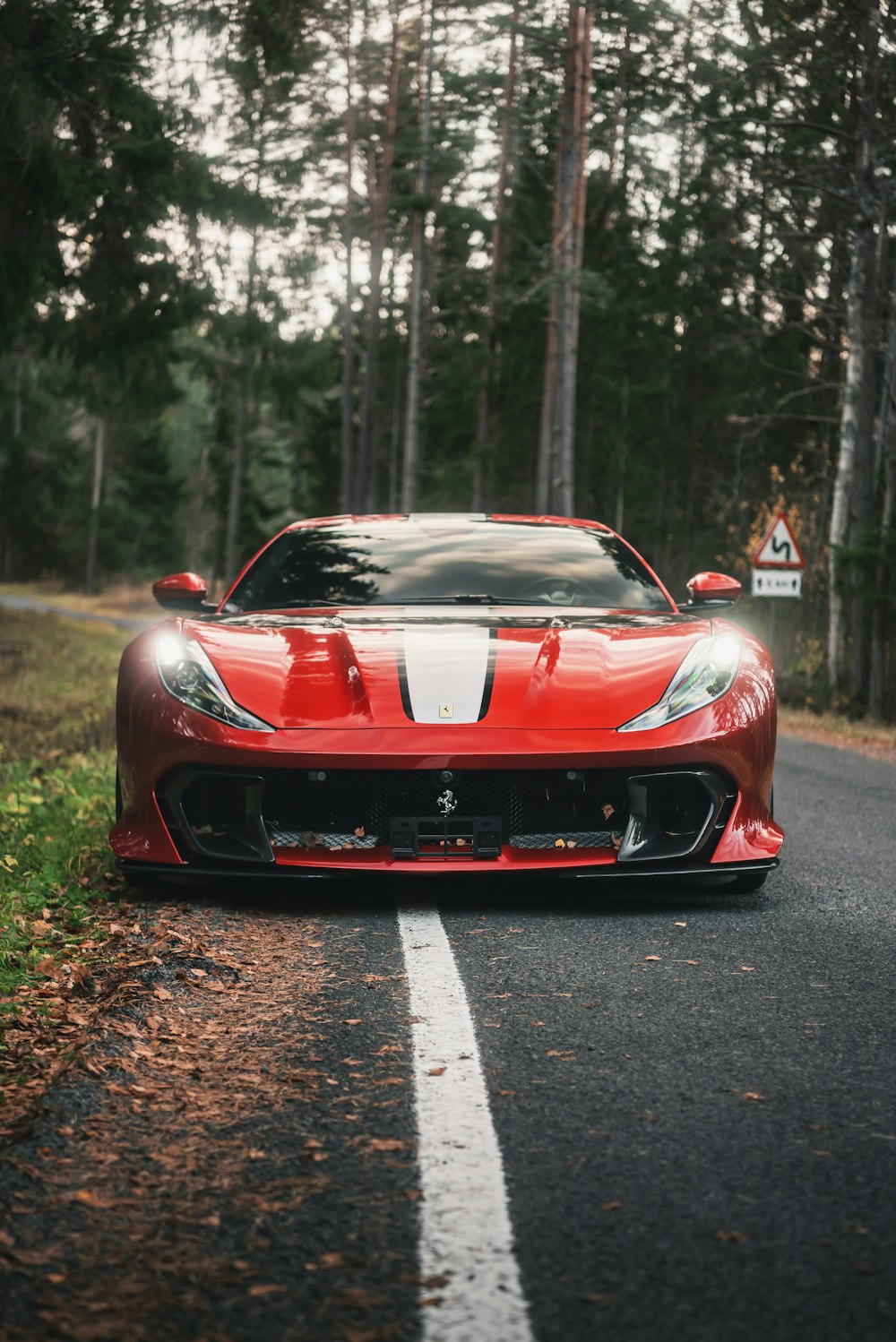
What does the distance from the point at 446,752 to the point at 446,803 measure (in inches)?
6.9

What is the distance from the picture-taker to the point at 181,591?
612cm

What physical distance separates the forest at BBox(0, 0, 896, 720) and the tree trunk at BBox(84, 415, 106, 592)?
0.38 m

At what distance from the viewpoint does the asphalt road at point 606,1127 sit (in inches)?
82.0

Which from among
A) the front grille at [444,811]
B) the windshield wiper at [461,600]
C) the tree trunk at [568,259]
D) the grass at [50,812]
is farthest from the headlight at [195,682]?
the tree trunk at [568,259]

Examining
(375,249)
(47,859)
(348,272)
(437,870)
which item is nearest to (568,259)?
(375,249)

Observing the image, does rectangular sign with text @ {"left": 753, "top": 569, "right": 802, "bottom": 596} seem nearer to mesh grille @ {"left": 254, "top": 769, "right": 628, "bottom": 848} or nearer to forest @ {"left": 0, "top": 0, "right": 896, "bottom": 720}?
forest @ {"left": 0, "top": 0, "right": 896, "bottom": 720}

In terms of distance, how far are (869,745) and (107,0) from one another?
9084 millimetres

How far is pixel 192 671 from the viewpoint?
500cm

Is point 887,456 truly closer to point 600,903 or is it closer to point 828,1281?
point 600,903

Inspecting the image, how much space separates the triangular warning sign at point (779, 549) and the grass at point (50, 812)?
7861 millimetres

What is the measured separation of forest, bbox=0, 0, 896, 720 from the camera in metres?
13.1

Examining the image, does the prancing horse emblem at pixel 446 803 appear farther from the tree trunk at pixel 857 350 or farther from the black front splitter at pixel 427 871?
the tree trunk at pixel 857 350

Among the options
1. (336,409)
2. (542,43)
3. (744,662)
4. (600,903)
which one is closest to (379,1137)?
(600,903)

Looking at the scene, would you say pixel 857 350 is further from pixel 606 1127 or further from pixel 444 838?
pixel 606 1127
